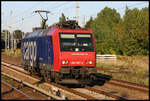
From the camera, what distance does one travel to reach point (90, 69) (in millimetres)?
14555

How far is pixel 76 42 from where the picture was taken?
1470cm

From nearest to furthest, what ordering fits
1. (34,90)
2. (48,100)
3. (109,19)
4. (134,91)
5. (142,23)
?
(48,100), (34,90), (134,91), (142,23), (109,19)

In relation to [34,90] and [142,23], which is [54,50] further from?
[142,23]

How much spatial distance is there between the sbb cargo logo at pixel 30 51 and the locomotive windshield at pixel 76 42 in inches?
158

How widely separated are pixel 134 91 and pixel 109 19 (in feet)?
238

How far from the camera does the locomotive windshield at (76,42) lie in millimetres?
14466

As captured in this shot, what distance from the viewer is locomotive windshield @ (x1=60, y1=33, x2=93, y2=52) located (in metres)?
14.5

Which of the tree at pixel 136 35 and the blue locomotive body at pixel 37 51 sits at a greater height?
the tree at pixel 136 35

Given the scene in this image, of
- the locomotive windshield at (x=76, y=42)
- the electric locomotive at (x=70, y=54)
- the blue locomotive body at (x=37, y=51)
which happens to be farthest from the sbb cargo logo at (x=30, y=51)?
the locomotive windshield at (x=76, y=42)

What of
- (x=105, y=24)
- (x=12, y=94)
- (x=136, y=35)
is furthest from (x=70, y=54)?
(x=105, y=24)

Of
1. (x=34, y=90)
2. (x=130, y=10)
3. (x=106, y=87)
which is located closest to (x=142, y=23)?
(x=130, y=10)

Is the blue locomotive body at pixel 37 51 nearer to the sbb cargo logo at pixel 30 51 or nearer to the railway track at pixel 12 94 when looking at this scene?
the sbb cargo logo at pixel 30 51

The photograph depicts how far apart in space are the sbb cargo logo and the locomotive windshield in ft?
13.2

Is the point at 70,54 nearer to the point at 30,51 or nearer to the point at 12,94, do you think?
the point at 12,94
